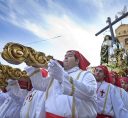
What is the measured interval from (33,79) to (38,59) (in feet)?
Result: 2.08

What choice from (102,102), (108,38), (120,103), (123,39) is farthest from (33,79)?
(123,39)

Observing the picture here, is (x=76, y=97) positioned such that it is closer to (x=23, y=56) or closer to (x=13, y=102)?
(x=23, y=56)

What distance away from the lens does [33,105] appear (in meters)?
4.75

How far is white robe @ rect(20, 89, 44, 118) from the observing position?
452 centimetres

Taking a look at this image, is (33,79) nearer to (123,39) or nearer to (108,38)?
Answer: (108,38)

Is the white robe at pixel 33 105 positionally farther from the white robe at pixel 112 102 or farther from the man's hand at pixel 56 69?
the white robe at pixel 112 102

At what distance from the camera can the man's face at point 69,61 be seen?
169 inches

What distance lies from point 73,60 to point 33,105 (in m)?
1.04

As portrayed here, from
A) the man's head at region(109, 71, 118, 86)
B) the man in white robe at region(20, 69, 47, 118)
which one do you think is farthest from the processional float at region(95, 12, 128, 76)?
the man in white robe at region(20, 69, 47, 118)

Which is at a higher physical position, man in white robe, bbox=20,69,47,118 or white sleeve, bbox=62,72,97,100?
white sleeve, bbox=62,72,97,100

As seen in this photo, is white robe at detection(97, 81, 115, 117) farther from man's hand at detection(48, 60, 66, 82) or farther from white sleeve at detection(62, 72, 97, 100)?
man's hand at detection(48, 60, 66, 82)

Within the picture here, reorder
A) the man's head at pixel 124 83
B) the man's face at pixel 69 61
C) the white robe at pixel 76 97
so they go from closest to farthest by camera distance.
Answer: the white robe at pixel 76 97
the man's face at pixel 69 61
the man's head at pixel 124 83

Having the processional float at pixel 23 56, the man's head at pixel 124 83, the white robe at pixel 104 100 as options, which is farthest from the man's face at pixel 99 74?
the processional float at pixel 23 56

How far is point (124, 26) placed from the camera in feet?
127
